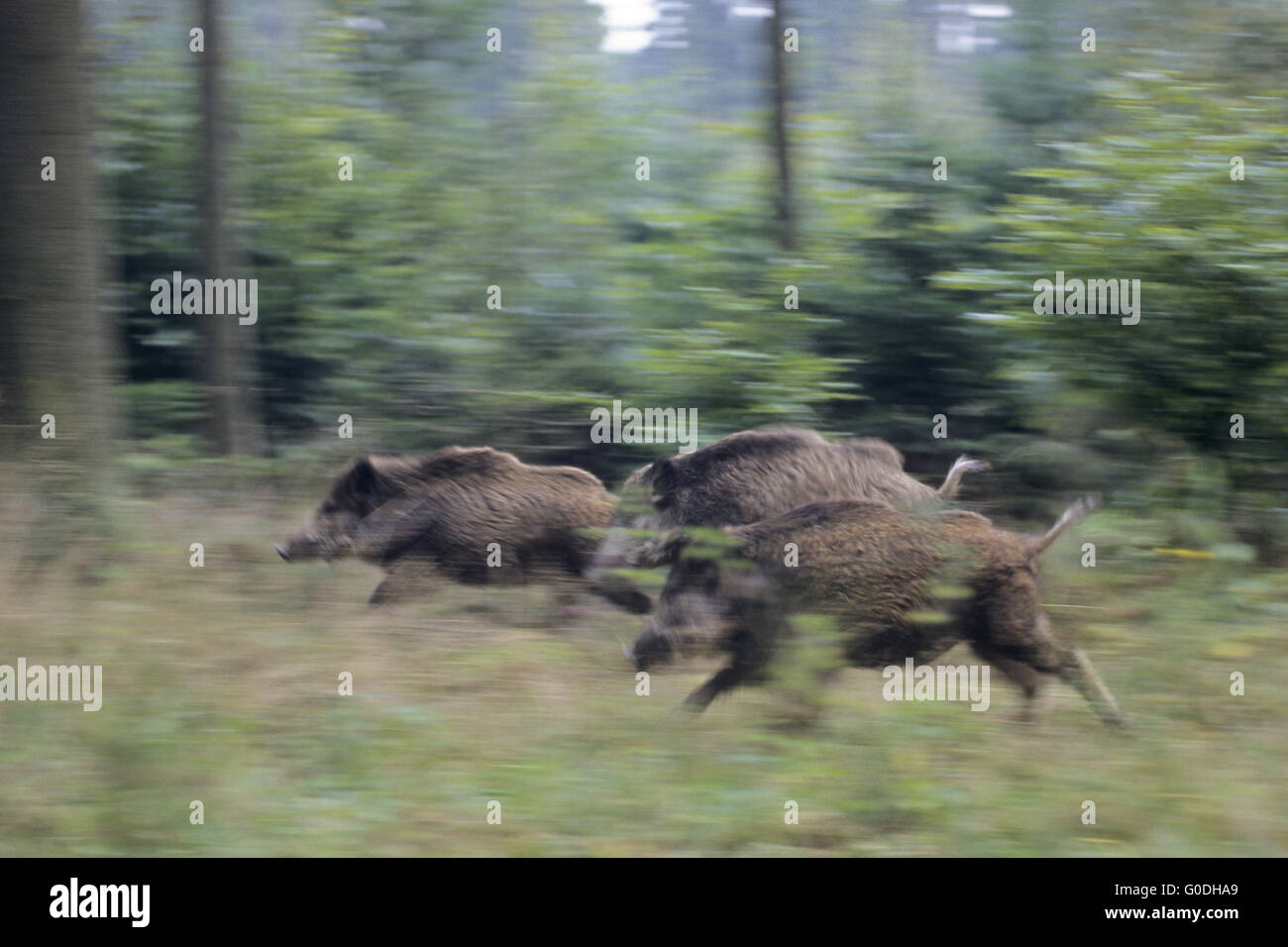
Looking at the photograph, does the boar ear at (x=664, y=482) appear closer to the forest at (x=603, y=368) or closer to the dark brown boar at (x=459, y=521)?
the dark brown boar at (x=459, y=521)

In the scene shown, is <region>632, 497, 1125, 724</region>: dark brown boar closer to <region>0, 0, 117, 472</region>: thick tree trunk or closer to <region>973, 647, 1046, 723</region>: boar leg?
<region>973, 647, 1046, 723</region>: boar leg

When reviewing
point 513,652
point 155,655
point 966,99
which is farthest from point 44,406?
point 966,99

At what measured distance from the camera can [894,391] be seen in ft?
34.0

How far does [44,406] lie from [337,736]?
3136 mm

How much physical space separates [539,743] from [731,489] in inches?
92.5

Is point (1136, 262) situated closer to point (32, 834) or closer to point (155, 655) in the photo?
point (155, 655)

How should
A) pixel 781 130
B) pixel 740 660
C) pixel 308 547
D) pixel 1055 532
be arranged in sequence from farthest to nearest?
A: pixel 781 130 → pixel 308 547 → pixel 1055 532 → pixel 740 660

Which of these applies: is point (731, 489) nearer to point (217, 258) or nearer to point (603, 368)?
point (603, 368)

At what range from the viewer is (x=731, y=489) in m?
6.82

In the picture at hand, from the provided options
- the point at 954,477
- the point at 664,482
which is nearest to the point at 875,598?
the point at 664,482

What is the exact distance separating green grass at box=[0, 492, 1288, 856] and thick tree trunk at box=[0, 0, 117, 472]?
2.03 ft

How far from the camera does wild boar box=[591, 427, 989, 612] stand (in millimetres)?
6676

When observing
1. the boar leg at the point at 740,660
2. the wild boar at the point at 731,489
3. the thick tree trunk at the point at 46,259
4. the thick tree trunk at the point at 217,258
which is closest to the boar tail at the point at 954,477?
the wild boar at the point at 731,489

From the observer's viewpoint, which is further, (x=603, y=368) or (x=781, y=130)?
(x=781, y=130)
